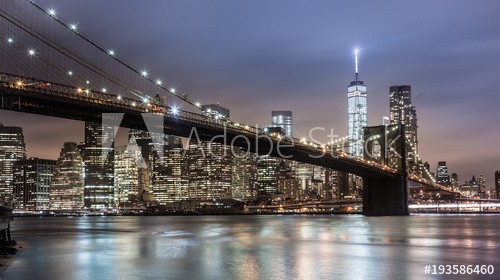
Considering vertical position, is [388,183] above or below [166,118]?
below

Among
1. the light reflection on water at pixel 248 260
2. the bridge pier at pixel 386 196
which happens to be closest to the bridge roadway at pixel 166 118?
the bridge pier at pixel 386 196

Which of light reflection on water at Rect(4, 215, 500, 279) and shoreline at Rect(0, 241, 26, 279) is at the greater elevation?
shoreline at Rect(0, 241, 26, 279)

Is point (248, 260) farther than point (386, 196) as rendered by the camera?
No

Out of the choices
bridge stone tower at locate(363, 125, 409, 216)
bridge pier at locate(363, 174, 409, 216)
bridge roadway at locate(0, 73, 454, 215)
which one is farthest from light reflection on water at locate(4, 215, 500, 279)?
bridge stone tower at locate(363, 125, 409, 216)

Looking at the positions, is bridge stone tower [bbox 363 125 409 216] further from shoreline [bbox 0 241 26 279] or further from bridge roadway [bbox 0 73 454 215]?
shoreline [bbox 0 241 26 279]

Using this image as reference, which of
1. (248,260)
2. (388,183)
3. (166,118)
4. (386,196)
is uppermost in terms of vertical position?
(166,118)

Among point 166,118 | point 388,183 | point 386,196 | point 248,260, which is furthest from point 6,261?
point 388,183

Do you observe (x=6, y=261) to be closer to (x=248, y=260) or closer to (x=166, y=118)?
(x=248, y=260)

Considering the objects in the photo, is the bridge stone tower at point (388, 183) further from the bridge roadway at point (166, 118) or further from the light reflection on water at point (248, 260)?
the light reflection on water at point (248, 260)
